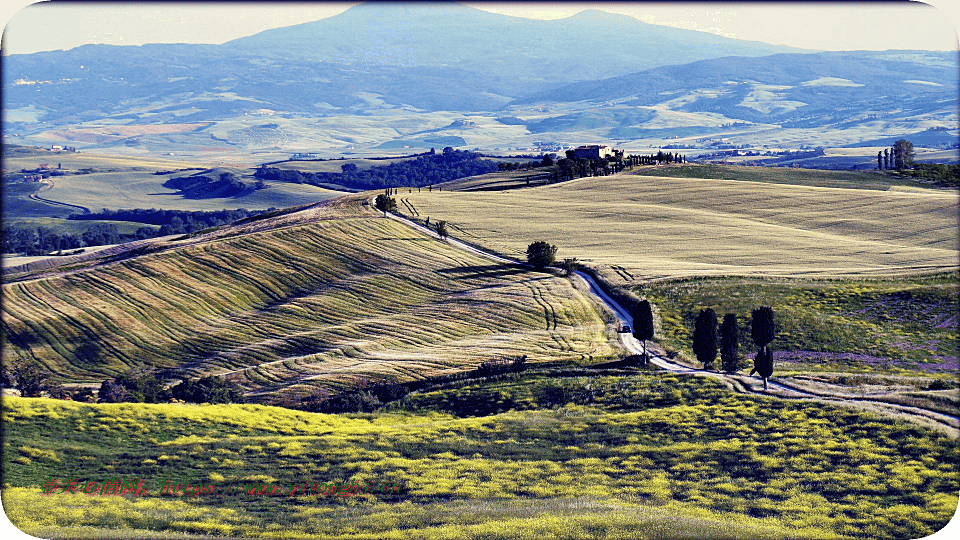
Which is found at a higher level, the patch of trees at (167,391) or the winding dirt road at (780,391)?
the winding dirt road at (780,391)

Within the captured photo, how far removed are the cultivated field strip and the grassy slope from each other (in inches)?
755

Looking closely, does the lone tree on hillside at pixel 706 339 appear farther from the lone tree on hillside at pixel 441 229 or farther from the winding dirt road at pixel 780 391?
the lone tree on hillside at pixel 441 229

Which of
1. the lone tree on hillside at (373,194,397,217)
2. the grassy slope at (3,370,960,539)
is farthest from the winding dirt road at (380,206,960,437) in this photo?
the lone tree on hillside at (373,194,397,217)

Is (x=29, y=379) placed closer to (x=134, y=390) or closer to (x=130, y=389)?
(x=130, y=389)

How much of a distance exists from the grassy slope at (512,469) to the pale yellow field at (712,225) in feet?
160

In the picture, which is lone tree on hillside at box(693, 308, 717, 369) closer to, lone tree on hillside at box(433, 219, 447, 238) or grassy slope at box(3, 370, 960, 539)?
grassy slope at box(3, 370, 960, 539)

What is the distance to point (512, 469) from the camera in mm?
40938

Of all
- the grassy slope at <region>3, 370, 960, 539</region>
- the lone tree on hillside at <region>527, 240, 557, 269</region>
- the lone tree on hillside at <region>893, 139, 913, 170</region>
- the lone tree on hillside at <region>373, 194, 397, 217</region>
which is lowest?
the grassy slope at <region>3, 370, 960, 539</region>

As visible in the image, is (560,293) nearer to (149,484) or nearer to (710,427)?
(710,427)

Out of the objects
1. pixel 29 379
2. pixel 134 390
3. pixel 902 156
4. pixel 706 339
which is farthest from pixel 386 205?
pixel 902 156

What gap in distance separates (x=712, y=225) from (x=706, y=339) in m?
66.0

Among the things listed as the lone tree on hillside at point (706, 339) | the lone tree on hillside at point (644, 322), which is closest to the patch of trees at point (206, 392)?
the lone tree on hillside at point (644, 322)

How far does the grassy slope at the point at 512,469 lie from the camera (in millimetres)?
33469

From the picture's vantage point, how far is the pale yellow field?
10138 centimetres
